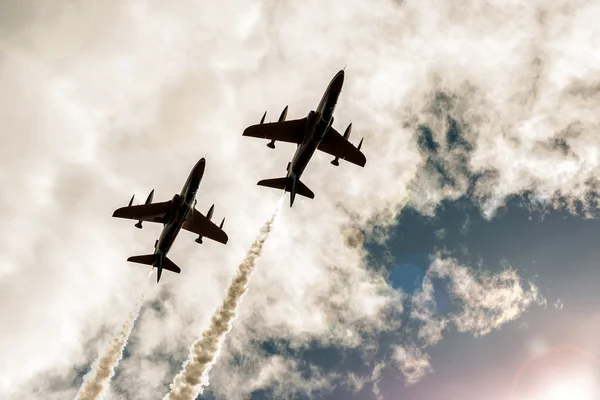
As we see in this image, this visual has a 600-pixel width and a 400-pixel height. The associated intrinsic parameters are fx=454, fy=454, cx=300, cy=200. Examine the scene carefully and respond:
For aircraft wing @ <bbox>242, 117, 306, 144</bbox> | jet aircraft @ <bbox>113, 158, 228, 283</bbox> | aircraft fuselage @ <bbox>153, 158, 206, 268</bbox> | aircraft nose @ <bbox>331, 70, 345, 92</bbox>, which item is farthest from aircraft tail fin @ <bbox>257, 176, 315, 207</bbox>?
aircraft nose @ <bbox>331, 70, 345, 92</bbox>

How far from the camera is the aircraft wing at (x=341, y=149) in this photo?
62213 mm

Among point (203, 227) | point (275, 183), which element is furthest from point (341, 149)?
point (203, 227)

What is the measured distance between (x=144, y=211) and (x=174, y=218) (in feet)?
17.3

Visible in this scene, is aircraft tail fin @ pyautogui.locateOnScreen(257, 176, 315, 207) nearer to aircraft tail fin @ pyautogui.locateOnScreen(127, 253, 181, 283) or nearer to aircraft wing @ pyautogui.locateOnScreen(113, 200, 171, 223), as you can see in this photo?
aircraft wing @ pyautogui.locateOnScreen(113, 200, 171, 223)

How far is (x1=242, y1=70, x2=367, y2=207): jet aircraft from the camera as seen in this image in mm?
55719

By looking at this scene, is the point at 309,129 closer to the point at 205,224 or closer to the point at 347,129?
the point at 347,129

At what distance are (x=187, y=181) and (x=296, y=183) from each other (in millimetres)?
14607

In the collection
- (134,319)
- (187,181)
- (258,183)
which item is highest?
(258,183)

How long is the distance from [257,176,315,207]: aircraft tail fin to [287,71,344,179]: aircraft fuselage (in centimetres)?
96

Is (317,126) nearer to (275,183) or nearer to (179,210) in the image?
(275,183)

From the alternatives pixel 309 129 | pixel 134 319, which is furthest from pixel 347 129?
pixel 134 319

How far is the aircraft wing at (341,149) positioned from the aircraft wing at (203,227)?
19.6 metres

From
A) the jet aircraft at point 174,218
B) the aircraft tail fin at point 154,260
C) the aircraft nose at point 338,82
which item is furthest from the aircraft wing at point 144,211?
the aircraft nose at point 338,82

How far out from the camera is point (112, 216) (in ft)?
206
